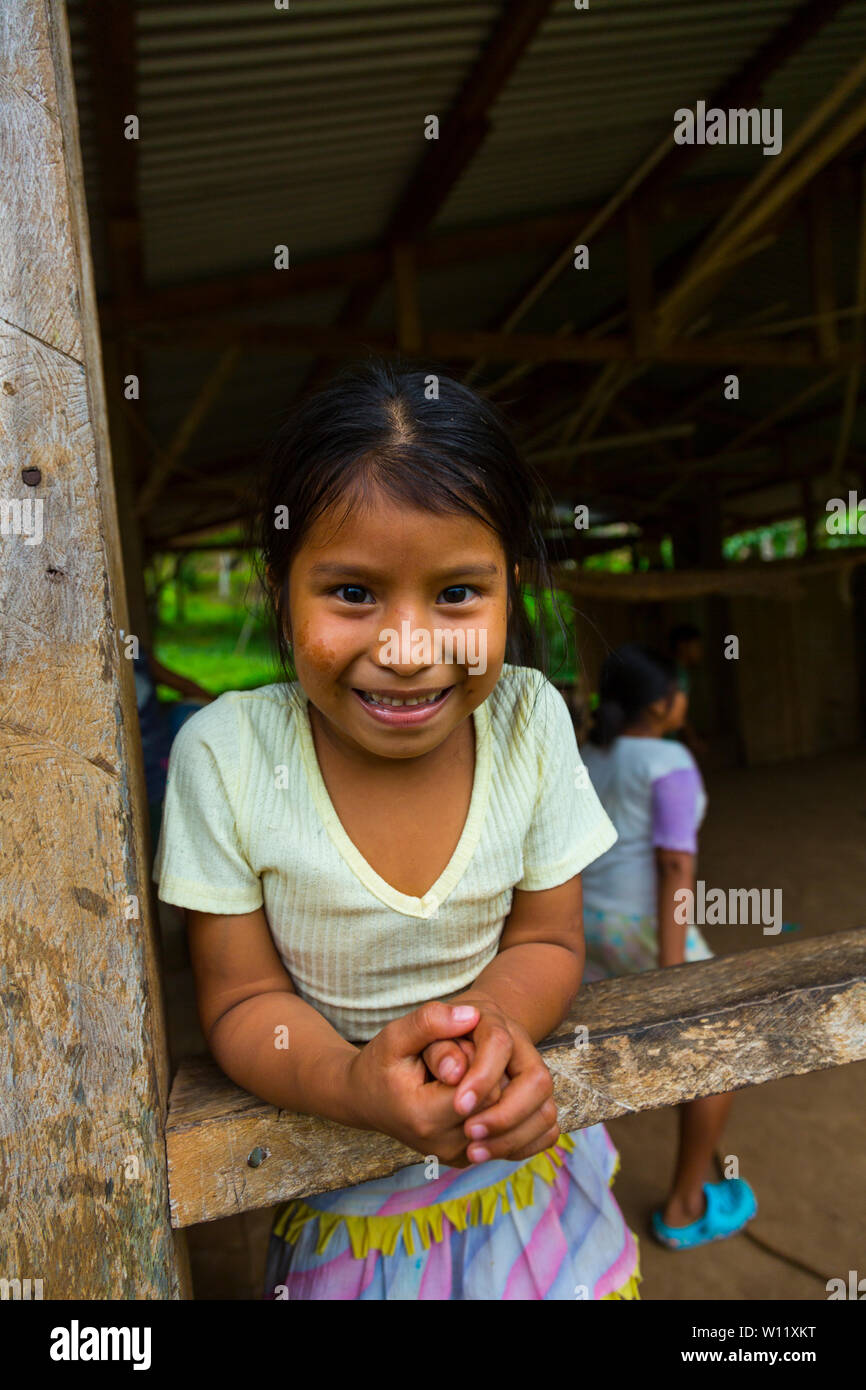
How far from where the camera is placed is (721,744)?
398 inches

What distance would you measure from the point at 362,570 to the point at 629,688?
2049 millimetres

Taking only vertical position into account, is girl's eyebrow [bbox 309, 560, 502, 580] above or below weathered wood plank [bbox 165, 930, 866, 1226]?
above

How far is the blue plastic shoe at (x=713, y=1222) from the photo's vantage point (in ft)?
8.54

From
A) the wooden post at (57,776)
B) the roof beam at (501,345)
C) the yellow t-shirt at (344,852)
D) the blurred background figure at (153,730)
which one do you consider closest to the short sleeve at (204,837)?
the yellow t-shirt at (344,852)

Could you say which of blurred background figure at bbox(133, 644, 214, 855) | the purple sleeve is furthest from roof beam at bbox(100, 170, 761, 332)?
the purple sleeve

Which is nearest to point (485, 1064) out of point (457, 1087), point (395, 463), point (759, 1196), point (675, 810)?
point (457, 1087)

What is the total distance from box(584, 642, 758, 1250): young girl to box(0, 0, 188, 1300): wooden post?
1985 mm

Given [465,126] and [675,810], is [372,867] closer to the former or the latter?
[675,810]

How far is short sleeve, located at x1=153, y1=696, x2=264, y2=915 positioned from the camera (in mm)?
1007

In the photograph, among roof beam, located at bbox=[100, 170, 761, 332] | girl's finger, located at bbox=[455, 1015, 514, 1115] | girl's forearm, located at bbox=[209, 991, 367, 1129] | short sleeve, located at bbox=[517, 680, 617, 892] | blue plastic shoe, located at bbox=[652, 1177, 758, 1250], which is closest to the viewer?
girl's finger, located at bbox=[455, 1015, 514, 1115]

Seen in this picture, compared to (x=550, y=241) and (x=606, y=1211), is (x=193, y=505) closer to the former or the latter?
(x=550, y=241)

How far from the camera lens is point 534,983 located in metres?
1.06

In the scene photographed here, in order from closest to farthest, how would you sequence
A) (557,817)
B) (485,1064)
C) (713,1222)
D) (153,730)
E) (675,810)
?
(485,1064) → (557,817) → (153,730) → (713,1222) → (675,810)

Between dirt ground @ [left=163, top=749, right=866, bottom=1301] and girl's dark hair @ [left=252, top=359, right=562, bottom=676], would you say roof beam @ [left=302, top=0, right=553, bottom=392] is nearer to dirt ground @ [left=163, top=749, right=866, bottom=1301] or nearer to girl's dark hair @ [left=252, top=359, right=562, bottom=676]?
girl's dark hair @ [left=252, top=359, right=562, bottom=676]
